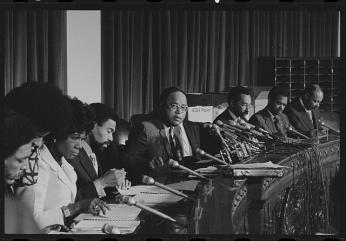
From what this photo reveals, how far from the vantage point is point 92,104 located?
375 cm

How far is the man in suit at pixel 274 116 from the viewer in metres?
4.01

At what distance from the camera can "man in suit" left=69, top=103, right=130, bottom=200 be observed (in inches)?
131

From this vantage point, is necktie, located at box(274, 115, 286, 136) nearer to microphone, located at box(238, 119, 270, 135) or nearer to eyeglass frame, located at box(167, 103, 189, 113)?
microphone, located at box(238, 119, 270, 135)

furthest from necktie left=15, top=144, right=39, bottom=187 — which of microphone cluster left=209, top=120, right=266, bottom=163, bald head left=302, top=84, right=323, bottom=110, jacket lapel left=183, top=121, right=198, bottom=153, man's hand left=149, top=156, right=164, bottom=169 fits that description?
bald head left=302, top=84, right=323, bottom=110

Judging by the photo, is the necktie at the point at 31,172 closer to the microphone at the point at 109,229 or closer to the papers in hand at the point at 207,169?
the microphone at the point at 109,229

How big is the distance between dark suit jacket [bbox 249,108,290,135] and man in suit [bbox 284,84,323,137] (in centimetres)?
7

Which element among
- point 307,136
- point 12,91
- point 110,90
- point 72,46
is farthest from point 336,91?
point 12,91

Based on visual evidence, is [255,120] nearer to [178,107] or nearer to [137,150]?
[178,107]

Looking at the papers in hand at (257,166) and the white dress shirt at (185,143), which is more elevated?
the white dress shirt at (185,143)

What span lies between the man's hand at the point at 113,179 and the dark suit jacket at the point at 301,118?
49.6 inches

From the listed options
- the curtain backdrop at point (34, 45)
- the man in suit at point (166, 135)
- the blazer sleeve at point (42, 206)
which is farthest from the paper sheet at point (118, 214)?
the curtain backdrop at point (34, 45)

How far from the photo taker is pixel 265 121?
4062mm

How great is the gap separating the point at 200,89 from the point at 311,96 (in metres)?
0.74

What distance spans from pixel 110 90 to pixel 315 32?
1.38 metres
